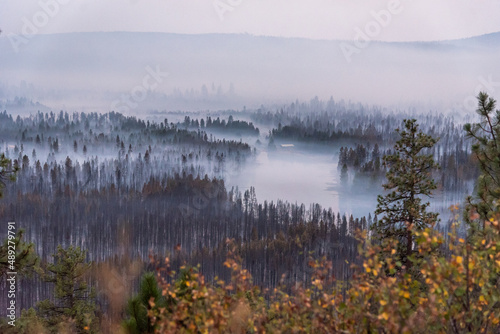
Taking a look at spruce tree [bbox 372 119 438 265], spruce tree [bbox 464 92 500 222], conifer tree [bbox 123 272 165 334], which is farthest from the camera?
spruce tree [bbox 372 119 438 265]

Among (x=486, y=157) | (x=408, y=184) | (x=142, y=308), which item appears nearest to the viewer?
(x=142, y=308)

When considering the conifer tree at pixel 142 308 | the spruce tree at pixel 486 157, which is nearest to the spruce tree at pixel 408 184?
the spruce tree at pixel 486 157

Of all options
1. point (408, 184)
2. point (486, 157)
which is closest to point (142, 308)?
point (486, 157)

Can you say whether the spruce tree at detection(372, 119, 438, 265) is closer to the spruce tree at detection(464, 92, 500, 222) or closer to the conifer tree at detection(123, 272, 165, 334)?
the spruce tree at detection(464, 92, 500, 222)

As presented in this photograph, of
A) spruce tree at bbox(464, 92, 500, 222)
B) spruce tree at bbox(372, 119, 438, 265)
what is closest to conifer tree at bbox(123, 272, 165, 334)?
spruce tree at bbox(464, 92, 500, 222)

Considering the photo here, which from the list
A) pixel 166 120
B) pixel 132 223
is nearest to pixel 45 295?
pixel 132 223

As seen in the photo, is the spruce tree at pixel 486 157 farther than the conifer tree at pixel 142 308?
Yes

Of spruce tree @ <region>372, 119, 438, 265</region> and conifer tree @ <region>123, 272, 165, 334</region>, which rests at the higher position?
spruce tree @ <region>372, 119, 438, 265</region>

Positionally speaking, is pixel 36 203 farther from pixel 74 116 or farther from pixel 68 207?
pixel 74 116

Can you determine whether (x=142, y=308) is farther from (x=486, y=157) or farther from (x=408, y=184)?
(x=408, y=184)

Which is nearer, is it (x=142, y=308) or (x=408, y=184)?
(x=142, y=308)

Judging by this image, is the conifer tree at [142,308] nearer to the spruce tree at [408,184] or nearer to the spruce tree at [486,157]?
the spruce tree at [486,157]

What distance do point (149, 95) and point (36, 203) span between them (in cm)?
1957

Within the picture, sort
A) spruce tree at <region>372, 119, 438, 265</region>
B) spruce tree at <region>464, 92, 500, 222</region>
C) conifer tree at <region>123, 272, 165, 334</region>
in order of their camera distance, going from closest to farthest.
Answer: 1. conifer tree at <region>123, 272, 165, 334</region>
2. spruce tree at <region>464, 92, 500, 222</region>
3. spruce tree at <region>372, 119, 438, 265</region>
